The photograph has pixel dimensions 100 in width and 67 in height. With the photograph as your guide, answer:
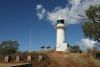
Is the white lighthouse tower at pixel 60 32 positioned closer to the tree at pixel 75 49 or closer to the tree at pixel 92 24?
the tree at pixel 75 49

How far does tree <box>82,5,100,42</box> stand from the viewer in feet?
151

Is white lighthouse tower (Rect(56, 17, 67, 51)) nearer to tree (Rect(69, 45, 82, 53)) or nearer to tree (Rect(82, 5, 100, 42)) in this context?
tree (Rect(69, 45, 82, 53))

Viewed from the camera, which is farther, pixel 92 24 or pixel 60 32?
pixel 60 32

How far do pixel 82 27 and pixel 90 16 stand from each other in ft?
10.3

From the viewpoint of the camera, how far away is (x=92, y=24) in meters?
46.8

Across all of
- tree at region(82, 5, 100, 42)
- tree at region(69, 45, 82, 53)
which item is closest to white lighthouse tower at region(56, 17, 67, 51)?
tree at region(69, 45, 82, 53)

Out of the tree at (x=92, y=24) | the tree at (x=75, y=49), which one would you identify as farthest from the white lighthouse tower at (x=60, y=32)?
the tree at (x=92, y=24)

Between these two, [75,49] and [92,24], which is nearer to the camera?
[92,24]

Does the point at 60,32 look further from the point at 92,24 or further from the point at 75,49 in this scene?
the point at 92,24

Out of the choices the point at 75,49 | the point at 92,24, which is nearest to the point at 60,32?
the point at 75,49

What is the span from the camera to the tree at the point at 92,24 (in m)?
45.9

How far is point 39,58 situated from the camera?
33938mm

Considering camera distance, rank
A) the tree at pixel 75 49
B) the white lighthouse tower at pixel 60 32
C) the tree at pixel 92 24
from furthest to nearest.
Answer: the white lighthouse tower at pixel 60 32, the tree at pixel 75 49, the tree at pixel 92 24

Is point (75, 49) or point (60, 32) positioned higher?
point (60, 32)
